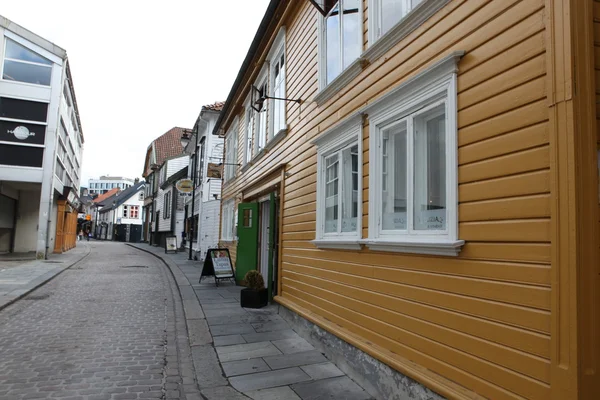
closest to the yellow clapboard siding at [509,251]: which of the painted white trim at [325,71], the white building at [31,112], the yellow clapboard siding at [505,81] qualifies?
the yellow clapboard siding at [505,81]

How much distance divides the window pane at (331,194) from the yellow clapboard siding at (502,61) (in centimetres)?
252

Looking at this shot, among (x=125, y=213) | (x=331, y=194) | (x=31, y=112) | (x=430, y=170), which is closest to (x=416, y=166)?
(x=430, y=170)

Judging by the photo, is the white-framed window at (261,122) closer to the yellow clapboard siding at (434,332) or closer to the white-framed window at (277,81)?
the white-framed window at (277,81)

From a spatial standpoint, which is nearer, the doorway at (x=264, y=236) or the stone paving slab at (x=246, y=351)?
the stone paving slab at (x=246, y=351)

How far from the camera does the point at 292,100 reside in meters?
7.01

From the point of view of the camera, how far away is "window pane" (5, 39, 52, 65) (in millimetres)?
16453

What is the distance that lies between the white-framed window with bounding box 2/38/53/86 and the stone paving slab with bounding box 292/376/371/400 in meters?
18.1

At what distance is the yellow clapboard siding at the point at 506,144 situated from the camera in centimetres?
243

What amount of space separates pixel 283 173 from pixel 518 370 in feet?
18.1

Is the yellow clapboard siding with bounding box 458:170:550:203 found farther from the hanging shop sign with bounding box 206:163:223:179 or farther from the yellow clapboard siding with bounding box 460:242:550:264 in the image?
the hanging shop sign with bounding box 206:163:223:179

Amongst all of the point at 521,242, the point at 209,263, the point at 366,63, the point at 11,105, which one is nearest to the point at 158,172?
the point at 11,105

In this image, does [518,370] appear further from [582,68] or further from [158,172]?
[158,172]

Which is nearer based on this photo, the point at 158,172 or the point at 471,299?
the point at 471,299

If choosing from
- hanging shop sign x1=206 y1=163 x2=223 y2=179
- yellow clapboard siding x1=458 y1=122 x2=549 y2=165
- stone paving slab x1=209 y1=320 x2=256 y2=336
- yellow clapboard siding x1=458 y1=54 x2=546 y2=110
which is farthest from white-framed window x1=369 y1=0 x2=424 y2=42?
hanging shop sign x1=206 y1=163 x2=223 y2=179
